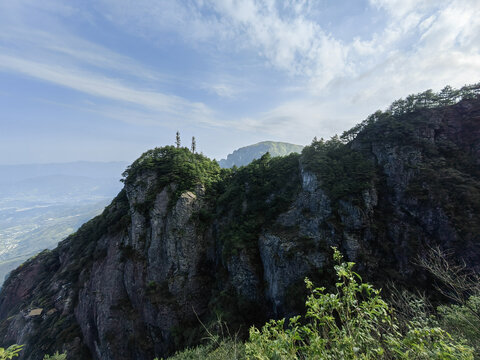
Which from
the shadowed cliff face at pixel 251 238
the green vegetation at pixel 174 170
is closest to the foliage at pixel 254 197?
the shadowed cliff face at pixel 251 238

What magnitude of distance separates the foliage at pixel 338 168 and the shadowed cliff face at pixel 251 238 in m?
0.21

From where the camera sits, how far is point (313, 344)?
4.19 meters

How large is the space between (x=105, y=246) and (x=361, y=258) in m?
38.5

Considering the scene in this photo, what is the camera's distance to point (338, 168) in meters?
27.0

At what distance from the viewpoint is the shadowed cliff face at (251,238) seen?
2069 centimetres

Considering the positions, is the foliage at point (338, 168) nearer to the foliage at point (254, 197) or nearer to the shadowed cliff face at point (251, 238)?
the shadowed cliff face at point (251, 238)

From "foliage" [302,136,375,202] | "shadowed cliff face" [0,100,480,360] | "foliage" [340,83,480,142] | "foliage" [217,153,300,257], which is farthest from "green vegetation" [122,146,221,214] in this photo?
"foliage" [340,83,480,142]

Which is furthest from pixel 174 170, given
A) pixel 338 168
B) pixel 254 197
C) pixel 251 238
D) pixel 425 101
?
pixel 425 101

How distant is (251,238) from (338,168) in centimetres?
1490

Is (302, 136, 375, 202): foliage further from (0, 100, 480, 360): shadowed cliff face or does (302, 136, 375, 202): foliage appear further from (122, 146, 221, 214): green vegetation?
(122, 146, 221, 214): green vegetation

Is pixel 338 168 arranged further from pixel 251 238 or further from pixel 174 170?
pixel 174 170

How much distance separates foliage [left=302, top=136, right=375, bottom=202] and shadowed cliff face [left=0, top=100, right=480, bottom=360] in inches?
8.2

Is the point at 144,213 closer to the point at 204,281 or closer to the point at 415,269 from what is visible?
the point at 204,281

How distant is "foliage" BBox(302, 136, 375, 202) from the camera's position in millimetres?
24312
